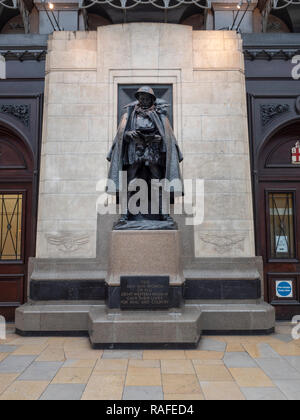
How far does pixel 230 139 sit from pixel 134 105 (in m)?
2.43

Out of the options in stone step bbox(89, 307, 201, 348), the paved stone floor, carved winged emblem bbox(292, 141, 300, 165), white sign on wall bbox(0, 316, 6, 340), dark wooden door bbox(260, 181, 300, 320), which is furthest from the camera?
carved winged emblem bbox(292, 141, 300, 165)

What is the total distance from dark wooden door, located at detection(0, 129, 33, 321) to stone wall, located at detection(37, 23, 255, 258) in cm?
106

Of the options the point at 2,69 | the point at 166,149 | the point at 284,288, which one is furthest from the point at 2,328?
the point at 284,288

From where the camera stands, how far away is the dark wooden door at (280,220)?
7746mm

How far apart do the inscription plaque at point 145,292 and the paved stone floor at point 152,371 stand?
→ 0.76 metres

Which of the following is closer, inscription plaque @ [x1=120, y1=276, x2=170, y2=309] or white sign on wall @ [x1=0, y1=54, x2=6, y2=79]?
inscription plaque @ [x1=120, y1=276, x2=170, y2=309]

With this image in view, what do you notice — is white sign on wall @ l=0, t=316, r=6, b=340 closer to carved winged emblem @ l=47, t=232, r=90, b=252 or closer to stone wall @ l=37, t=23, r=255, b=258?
stone wall @ l=37, t=23, r=255, b=258

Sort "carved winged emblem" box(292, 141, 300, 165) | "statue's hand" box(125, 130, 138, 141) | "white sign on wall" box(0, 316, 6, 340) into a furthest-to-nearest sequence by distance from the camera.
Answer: "carved winged emblem" box(292, 141, 300, 165) < "white sign on wall" box(0, 316, 6, 340) < "statue's hand" box(125, 130, 138, 141)

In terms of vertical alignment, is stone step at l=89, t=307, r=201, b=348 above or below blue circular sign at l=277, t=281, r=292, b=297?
below

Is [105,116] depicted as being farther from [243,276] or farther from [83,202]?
[243,276]

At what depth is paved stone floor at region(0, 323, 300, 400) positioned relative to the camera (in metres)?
3.64

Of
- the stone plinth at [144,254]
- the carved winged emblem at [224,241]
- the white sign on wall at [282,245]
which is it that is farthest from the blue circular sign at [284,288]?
the stone plinth at [144,254]

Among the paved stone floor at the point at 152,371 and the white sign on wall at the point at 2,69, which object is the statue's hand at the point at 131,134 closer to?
the paved stone floor at the point at 152,371

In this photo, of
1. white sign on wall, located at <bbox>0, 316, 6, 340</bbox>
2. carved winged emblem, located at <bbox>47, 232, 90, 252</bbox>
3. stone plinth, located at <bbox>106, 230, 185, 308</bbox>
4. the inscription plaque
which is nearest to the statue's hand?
stone plinth, located at <bbox>106, 230, 185, 308</bbox>
